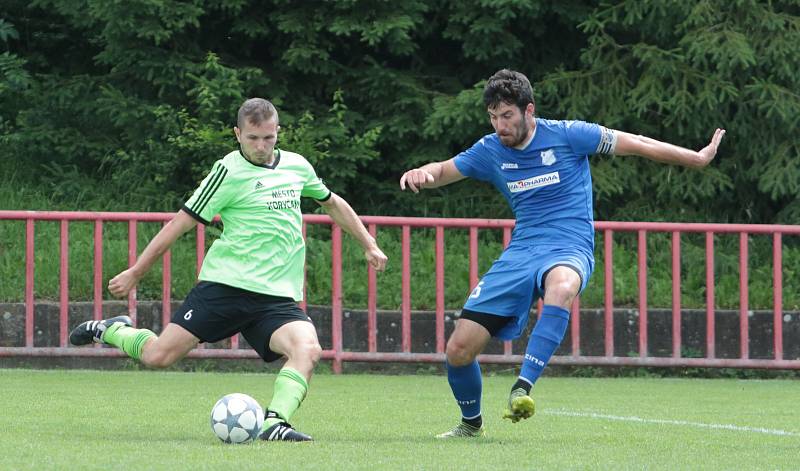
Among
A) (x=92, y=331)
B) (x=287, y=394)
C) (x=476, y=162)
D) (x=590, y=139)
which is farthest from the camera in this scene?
(x=92, y=331)

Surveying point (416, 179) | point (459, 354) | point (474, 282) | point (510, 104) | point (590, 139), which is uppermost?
point (510, 104)

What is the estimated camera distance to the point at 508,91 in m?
7.42

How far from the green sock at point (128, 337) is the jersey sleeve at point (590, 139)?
2.52m

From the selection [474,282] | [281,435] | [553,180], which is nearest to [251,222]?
[281,435]

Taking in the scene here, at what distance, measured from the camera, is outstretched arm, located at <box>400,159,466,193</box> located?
24.7 feet

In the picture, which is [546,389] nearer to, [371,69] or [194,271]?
[194,271]

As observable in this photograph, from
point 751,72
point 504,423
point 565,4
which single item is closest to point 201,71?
point 565,4

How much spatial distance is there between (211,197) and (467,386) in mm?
1624

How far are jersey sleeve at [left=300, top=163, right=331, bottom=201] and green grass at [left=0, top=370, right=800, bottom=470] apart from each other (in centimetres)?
124

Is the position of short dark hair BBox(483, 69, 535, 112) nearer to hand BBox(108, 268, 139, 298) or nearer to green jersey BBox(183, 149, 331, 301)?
green jersey BBox(183, 149, 331, 301)

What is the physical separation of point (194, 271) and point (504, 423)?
19.2 feet

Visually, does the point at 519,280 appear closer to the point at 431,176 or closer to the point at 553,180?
the point at 553,180

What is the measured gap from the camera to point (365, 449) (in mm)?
6641

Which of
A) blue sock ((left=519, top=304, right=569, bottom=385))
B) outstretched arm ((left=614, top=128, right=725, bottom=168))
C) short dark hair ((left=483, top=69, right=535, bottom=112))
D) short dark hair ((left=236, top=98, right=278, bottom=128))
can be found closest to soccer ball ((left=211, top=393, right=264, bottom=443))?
blue sock ((left=519, top=304, right=569, bottom=385))
